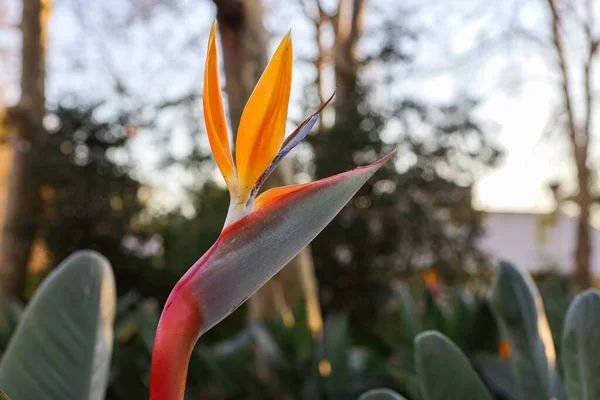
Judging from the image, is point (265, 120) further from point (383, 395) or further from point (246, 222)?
point (383, 395)

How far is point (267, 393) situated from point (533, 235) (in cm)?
1087

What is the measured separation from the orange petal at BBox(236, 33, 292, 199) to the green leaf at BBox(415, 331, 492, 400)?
29cm

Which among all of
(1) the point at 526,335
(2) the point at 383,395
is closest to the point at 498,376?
(1) the point at 526,335

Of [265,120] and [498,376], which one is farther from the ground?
[265,120]

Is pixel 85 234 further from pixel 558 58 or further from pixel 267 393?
pixel 558 58

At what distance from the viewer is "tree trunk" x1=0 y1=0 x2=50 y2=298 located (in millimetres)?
5031

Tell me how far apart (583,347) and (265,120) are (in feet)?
1.38

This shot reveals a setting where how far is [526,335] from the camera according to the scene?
2.35 ft

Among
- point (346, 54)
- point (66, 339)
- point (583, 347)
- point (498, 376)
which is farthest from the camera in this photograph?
point (346, 54)

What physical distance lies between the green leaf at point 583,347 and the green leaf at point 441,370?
107 millimetres

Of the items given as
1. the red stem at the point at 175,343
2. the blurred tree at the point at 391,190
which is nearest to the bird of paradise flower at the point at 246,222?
the red stem at the point at 175,343

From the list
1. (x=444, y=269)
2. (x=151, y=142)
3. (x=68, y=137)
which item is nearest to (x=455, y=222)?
(x=444, y=269)

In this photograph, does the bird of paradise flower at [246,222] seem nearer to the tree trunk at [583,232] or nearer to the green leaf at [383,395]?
the green leaf at [383,395]

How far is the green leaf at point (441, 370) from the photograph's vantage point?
626mm
